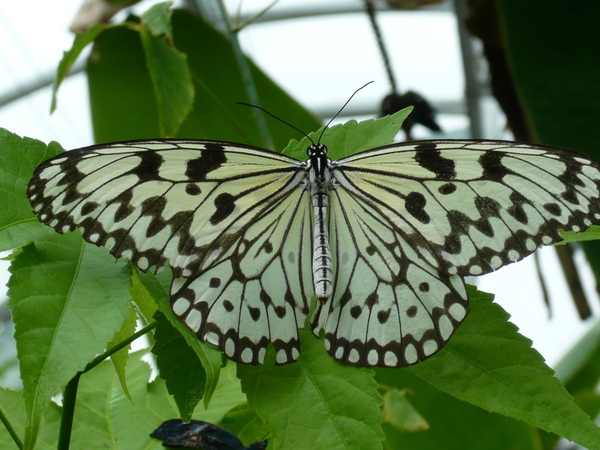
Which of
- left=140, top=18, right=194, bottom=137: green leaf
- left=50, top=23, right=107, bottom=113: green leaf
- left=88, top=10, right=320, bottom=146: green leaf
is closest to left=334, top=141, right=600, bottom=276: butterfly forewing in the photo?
left=140, top=18, right=194, bottom=137: green leaf

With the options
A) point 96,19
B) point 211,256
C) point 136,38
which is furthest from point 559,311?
point 211,256

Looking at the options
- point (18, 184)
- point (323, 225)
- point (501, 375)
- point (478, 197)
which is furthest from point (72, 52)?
point (501, 375)

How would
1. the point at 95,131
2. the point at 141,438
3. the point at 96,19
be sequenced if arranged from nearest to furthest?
1. the point at 141,438
2. the point at 96,19
3. the point at 95,131

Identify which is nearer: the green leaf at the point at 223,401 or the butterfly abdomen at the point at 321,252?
the butterfly abdomen at the point at 321,252

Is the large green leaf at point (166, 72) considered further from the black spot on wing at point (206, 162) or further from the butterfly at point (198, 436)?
the butterfly at point (198, 436)

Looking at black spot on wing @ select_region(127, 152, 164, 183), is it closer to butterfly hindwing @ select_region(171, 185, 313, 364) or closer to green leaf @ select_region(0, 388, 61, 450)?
butterfly hindwing @ select_region(171, 185, 313, 364)

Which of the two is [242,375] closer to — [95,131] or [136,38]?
[95,131]

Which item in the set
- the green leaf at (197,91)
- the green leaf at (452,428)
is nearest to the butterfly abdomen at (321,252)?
the green leaf at (452,428)
